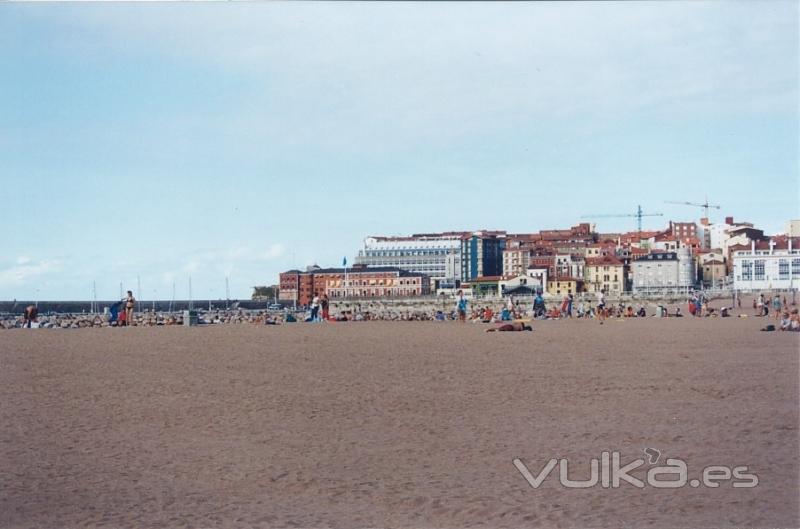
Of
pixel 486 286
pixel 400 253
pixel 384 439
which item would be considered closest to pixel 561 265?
pixel 486 286

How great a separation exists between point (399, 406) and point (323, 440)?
1.68 meters

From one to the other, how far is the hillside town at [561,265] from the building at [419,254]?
12 centimetres

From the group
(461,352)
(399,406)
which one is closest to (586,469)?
(399,406)

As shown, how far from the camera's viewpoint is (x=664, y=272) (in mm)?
94062

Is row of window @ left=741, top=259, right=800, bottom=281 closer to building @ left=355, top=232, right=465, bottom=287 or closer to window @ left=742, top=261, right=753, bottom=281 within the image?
window @ left=742, top=261, right=753, bottom=281

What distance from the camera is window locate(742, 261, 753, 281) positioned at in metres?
83.3

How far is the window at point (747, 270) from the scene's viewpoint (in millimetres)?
83312

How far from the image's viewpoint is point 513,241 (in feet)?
382


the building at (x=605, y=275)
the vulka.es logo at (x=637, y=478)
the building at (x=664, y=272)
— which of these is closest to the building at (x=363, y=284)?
the building at (x=605, y=275)

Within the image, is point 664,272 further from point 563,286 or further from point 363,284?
point 363,284

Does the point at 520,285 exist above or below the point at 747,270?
below

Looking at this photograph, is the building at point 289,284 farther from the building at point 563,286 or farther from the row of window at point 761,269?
the row of window at point 761,269

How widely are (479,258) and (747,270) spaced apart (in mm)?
35778

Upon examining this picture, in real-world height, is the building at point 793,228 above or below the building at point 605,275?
above
